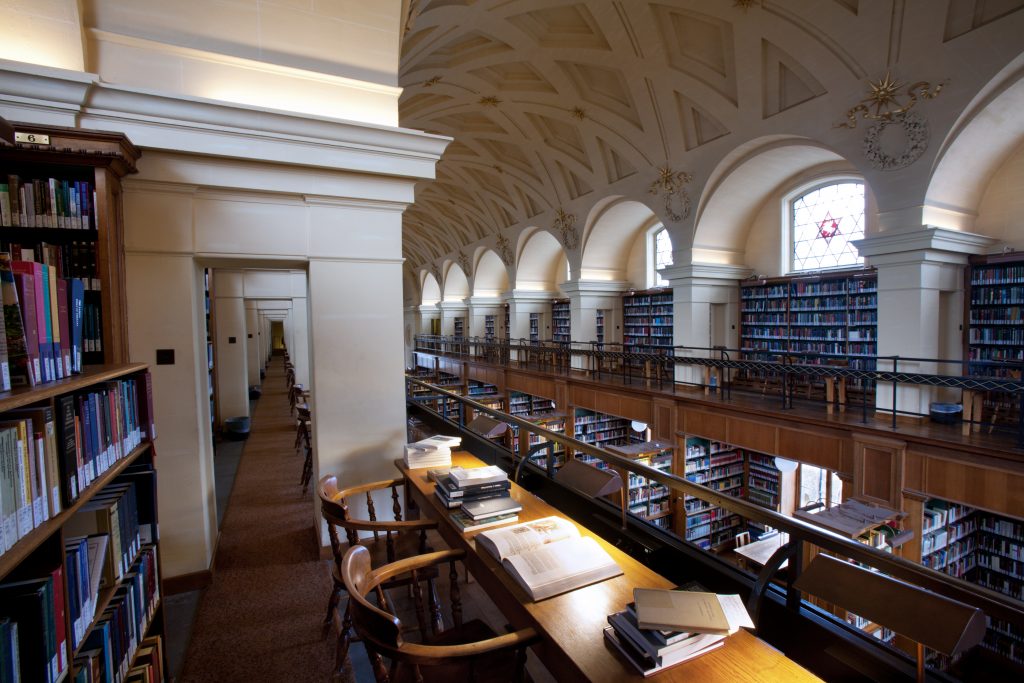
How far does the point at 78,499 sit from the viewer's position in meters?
1.20

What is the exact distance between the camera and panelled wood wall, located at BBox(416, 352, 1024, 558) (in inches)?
164

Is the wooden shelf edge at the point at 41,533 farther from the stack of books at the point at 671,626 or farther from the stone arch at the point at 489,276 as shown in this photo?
the stone arch at the point at 489,276

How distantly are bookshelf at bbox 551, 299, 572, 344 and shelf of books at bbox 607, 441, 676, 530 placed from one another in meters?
7.61

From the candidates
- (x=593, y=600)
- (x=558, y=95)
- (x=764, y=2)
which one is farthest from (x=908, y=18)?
(x=593, y=600)

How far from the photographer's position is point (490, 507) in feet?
6.13

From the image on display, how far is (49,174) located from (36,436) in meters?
1.90

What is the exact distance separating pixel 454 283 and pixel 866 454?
61.6ft

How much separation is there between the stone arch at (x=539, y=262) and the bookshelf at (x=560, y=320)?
709mm

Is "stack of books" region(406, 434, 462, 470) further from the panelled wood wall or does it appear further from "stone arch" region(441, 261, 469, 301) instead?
"stone arch" region(441, 261, 469, 301)

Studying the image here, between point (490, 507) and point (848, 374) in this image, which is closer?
point (490, 507)

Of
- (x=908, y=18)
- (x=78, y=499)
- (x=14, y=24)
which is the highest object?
(x=908, y=18)

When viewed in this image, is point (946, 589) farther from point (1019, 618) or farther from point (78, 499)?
point (78, 499)

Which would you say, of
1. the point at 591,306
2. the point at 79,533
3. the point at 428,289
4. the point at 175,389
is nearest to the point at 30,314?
the point at 79,533

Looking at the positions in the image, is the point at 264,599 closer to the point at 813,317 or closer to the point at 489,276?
the point at 813,317
